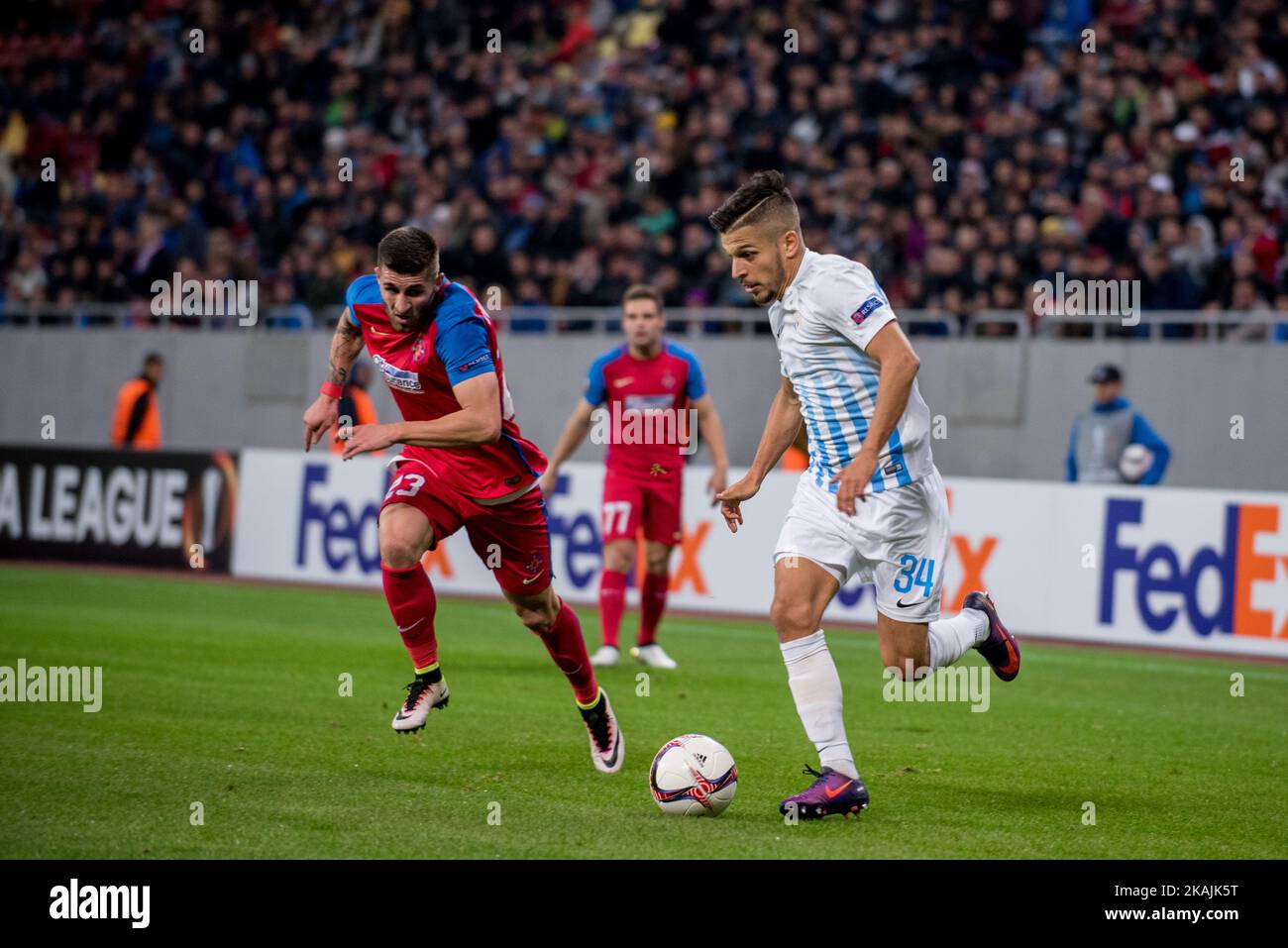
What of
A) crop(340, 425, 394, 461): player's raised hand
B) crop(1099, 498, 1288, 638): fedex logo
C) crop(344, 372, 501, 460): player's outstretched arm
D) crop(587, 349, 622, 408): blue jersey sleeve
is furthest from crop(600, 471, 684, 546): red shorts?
crop(340, 425, 394, 461): player's raised hand

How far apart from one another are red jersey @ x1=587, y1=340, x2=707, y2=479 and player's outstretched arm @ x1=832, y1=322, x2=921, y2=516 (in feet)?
19.4

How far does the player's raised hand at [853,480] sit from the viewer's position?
6309 millimetres

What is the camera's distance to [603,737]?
7.78 metres

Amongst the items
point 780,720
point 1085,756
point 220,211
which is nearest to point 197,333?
point 220,211

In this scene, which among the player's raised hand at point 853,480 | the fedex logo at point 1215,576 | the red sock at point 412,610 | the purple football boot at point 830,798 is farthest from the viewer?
the fedex logo at point 1215,576

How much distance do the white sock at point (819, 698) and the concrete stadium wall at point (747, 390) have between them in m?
11.5

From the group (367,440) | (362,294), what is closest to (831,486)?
(367,440)

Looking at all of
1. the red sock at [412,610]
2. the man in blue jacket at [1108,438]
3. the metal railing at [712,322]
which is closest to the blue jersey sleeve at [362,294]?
the red sock at [412,610]

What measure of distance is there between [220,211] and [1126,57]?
40.9 ft

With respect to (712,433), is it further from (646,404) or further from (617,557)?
(617,557)

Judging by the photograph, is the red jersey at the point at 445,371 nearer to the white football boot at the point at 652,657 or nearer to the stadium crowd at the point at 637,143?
the white football boot at the point at 652,657

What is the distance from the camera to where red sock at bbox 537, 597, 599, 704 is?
7926mm

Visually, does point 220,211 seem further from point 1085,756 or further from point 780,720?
point 1085,756
